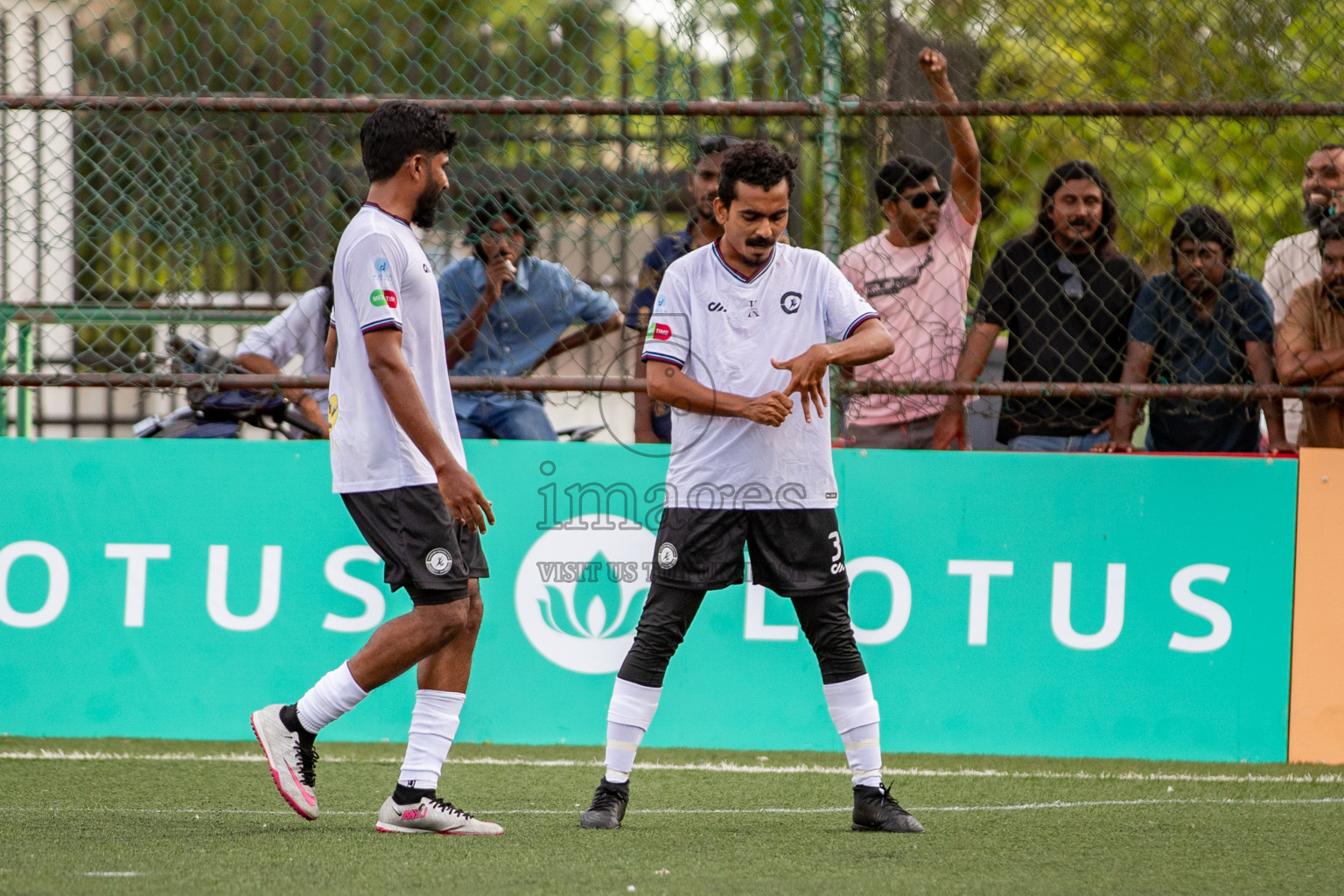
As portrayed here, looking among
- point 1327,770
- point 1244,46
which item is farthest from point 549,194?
point 1327,770

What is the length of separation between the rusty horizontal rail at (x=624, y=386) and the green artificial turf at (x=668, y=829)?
4.59ft

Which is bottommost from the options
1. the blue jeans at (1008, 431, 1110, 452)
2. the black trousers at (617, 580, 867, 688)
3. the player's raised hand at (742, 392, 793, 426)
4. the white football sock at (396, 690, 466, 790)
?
the white football sock at (396, 690, 466, 790)

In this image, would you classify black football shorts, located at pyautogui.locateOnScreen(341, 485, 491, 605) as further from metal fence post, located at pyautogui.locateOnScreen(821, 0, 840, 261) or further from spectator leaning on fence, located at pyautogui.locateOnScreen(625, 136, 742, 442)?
Result: metal fence post, located at pyautogui.locateOnScreen(821, 0, 840, 261)

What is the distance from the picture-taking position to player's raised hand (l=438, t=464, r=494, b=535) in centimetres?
388

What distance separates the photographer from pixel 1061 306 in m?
5.92

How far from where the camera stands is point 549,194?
19.2 ft

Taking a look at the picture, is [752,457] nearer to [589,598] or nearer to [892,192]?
[589,598]

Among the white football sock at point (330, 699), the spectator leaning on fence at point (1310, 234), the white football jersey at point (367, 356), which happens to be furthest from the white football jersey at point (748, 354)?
the spectator leaning on fence at point (1310, 234)

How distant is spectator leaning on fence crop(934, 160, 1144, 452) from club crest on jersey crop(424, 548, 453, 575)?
99.7 inches

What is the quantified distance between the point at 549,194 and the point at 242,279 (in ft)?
6.56

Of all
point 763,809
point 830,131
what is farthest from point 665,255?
point 763,809

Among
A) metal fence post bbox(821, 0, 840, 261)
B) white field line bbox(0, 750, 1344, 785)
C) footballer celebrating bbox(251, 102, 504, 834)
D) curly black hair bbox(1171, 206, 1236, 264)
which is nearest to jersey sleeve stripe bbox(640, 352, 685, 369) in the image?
footballer celebrating bbox(251, 102, 504, 834)

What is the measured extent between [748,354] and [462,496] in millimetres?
1021

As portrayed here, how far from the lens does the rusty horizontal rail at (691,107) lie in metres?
5.47
